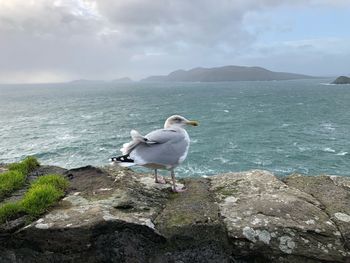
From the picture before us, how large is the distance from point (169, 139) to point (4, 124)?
8080 cm

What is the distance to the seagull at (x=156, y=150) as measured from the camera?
6336mm

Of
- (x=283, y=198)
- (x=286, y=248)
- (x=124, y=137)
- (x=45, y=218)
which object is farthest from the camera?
(x=124, y=137)

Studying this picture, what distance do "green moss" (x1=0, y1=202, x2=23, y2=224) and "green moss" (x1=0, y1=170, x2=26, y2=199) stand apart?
2.49ft

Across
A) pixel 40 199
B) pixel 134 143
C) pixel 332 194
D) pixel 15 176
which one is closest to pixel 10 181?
pixel 15 176

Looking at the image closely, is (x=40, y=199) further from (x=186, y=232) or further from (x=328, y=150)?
(x=328, y=150)

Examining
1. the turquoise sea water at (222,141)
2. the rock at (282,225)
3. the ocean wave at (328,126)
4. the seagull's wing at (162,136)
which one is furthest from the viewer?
the ocean wave at (328,126)

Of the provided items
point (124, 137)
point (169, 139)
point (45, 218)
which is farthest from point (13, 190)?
point (124, 137)

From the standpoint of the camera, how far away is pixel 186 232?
5.04 metres

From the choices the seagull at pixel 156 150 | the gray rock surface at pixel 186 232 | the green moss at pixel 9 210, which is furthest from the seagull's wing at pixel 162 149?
the green moss at pixel 9 210

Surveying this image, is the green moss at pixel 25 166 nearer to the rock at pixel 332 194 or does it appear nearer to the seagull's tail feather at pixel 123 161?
the seagull's tail feather at pixel 123 161

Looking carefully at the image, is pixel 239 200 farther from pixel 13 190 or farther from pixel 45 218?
pixel 13 190

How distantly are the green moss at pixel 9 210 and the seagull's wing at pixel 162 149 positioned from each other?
73.7 inches

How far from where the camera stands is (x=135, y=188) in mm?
6320

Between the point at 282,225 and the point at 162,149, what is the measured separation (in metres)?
2.49
